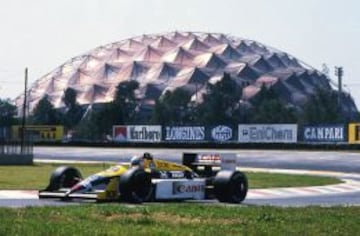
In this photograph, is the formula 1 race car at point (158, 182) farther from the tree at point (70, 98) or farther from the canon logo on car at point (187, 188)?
the tree at point (70, 98)

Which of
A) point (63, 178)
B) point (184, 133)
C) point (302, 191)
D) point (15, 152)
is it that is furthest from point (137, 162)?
point (184, 133)

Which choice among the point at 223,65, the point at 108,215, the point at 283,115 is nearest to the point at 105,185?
the point at 108,215

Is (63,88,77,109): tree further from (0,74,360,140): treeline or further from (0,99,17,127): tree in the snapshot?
(0,74,360,140): treeline

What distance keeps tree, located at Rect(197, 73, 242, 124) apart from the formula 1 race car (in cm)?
10276

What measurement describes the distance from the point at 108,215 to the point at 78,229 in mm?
3073

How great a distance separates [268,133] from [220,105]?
45.8 metres

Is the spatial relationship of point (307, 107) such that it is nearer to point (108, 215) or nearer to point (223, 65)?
point (223, 65)

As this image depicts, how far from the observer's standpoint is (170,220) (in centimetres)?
1588

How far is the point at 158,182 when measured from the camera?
23.2m

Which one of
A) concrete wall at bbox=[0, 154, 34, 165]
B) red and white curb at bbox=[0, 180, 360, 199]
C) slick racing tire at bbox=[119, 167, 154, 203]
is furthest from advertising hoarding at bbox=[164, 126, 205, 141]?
slick racing tire at bbox=[119, 167, 154, 203]

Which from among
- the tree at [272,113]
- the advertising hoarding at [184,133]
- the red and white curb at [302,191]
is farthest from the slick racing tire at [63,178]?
the tree at [272,113]

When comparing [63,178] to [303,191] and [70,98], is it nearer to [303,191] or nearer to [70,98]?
[303,191]

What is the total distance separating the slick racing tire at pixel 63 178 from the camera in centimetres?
2433

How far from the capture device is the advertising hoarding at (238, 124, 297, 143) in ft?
278
